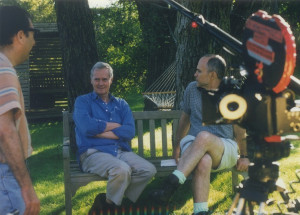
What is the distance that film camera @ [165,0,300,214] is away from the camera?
2.05 meters

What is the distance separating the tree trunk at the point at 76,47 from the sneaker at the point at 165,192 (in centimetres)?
358

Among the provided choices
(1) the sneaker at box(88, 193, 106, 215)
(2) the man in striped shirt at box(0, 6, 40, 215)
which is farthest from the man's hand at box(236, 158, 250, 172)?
(2) the man in striped shirt at box(0, 6, 40, 215)

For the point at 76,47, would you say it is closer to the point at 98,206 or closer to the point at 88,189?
the point at 88,189

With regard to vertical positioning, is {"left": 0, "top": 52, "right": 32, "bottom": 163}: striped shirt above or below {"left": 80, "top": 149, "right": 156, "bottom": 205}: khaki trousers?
above

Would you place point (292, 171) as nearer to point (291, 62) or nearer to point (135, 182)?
point (135, 182)

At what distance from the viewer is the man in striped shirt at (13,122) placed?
93.4 inches

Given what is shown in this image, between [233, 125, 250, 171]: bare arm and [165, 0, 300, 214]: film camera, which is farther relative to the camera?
[233, 125, 250, 171]: bare arm

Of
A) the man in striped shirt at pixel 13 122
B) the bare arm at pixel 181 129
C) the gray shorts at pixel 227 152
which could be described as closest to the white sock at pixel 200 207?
the gray shorts at pixel 227 152

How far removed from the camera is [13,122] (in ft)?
8.00

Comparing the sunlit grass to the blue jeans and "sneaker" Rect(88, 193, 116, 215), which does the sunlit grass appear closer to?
"sneaker" Rect(88, 193, 116, 215)

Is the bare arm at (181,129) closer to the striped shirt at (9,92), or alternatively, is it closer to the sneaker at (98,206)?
the sneaker at (98,206)

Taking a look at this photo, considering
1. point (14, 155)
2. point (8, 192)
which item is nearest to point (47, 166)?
point (8, 192)

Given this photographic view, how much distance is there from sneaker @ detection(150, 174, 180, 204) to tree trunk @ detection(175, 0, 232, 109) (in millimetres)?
2170

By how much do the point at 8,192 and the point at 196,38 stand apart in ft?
12.0
